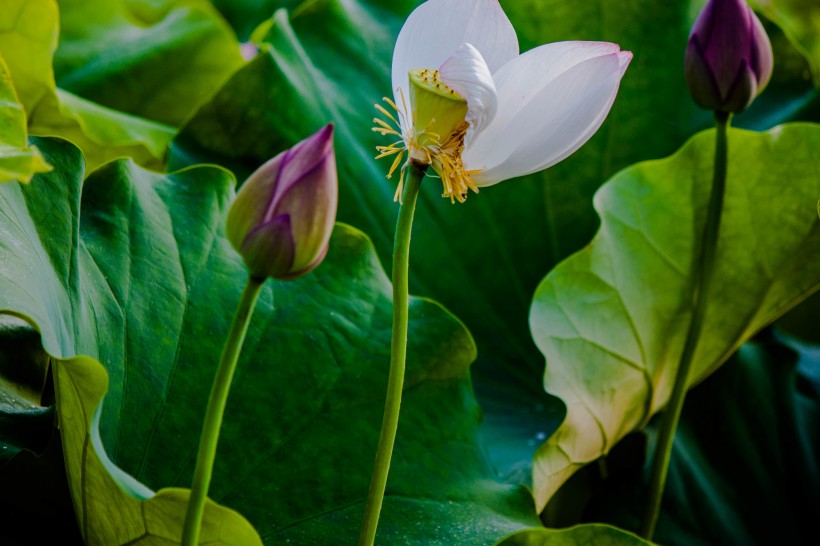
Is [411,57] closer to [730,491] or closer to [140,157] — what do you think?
[140,157]

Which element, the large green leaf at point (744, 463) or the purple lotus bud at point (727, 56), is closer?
the purple lotus bud at point (727, 56)

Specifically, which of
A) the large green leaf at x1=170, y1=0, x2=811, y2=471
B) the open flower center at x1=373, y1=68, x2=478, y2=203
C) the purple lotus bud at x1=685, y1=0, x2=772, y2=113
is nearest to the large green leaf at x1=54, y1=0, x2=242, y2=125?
the large green leaf at x1=170, y1=0, x2=811, y2=471

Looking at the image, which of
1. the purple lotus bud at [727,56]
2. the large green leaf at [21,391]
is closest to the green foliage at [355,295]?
the large green leaf at [21,391]

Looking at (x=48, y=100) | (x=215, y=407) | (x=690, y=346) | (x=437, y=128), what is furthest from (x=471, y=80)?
(x=48, y=100)

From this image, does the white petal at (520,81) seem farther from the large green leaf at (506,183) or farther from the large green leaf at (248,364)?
the large green leaf at (506,183)

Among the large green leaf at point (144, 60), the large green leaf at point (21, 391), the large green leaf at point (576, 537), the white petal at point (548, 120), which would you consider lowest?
the large green leaf at point (576, 537)

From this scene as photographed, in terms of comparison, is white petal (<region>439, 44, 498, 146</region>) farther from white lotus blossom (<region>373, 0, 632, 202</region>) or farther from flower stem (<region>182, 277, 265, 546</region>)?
flower stem (<region>182, 277, 265, 546</region>)

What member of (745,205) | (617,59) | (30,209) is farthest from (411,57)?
(745,205)
